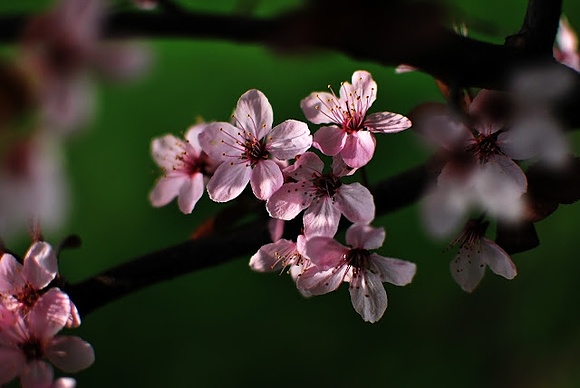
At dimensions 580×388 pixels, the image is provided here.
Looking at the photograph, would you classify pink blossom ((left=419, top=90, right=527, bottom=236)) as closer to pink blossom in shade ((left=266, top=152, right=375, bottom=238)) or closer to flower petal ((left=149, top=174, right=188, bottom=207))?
pink blossom in shade ((left=266, top=152, right=375, bottom=238))

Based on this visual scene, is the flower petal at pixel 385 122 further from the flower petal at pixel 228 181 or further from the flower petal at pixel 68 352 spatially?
the flower petal at pixel 68 352

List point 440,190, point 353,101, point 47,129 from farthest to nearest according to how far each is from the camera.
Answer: point 353,101 < point 440,190 < point 47,129

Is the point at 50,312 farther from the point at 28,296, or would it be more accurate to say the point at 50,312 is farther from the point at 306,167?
the point at 306,167

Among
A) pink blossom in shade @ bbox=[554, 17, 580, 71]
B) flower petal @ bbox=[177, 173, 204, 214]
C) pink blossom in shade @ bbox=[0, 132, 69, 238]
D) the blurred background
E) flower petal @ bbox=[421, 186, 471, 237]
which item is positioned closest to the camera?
pink blossom in shade @ bbox=[0, 132, 69, 238]

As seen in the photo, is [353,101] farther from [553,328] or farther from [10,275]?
[553,328]

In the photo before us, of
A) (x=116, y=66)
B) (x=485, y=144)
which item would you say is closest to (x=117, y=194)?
(x=485, y=144)

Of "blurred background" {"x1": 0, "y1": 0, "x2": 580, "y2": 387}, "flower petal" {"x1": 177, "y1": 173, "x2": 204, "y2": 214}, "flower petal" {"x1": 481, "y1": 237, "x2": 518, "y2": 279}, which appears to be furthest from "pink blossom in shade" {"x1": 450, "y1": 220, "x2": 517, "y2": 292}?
"blurred background" {"x1": 0, "y1": 0, "x2": 580, "y2": 387}
